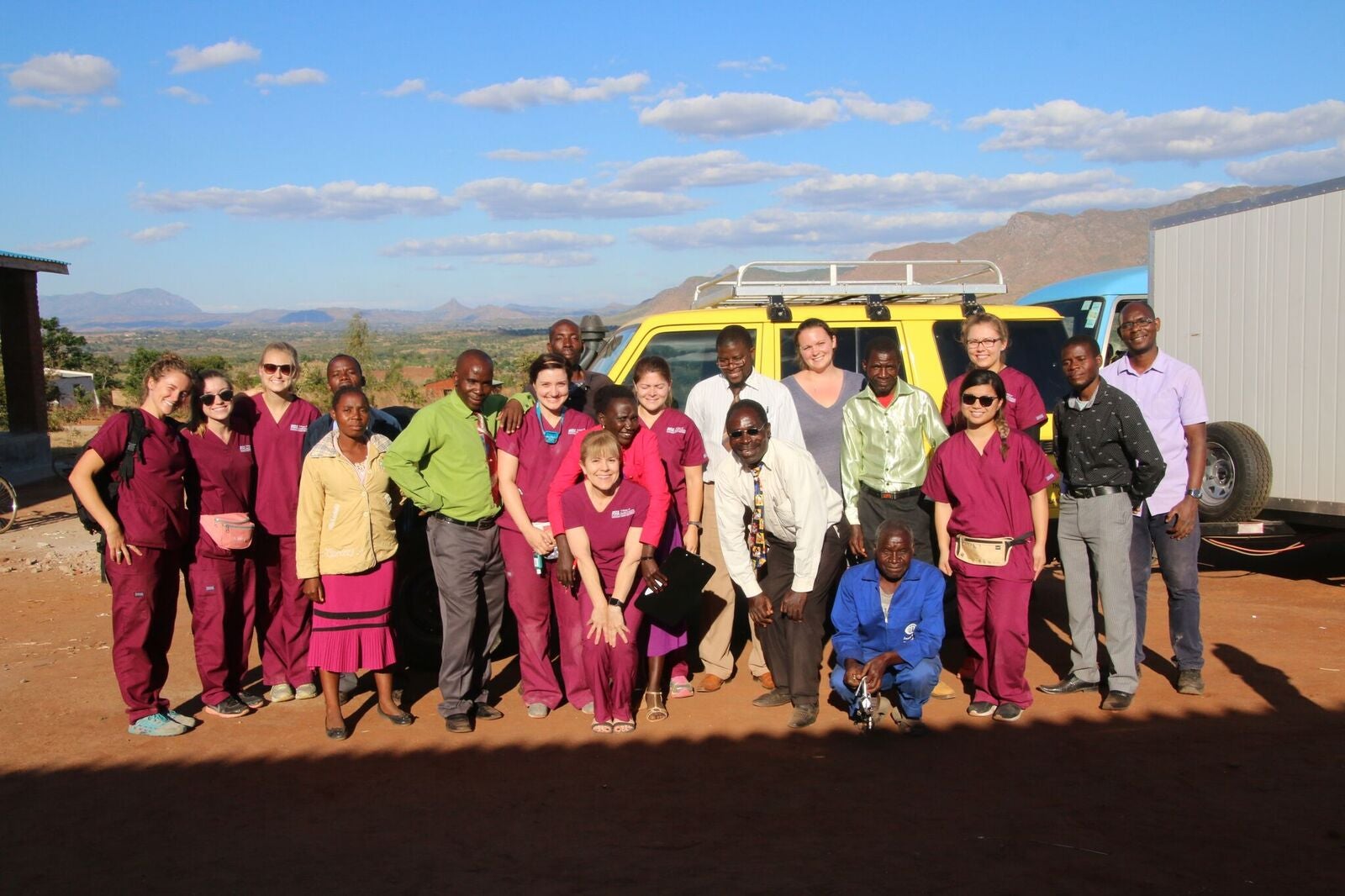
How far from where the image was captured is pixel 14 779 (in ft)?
16.1

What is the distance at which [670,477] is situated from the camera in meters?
5.75

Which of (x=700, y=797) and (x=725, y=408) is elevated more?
(x=725, y=408)

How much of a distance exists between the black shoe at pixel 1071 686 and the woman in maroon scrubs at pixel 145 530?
4476 millimetres

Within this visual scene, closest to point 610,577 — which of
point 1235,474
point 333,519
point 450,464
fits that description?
point 450,464

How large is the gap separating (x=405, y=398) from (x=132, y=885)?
93.8ft

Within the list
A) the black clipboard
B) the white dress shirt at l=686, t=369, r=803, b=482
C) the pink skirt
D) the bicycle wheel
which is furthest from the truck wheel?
the bicycle wheel

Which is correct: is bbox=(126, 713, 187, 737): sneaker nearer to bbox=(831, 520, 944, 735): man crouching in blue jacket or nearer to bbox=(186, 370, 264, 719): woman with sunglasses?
bbox=(186, 370, 264, 719): woman with sunglasses

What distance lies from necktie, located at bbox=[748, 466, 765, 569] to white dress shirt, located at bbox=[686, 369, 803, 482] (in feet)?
0.92

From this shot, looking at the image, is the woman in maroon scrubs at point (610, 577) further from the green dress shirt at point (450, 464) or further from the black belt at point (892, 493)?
the black belt at point (892, 493)

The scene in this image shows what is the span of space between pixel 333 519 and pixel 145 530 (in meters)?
0.89

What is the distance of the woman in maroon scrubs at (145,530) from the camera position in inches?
206

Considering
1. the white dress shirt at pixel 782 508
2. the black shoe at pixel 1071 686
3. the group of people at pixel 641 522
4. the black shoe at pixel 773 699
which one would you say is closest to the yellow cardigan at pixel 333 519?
the group of people at pixel 641 522

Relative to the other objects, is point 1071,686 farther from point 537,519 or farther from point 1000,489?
point 537,519

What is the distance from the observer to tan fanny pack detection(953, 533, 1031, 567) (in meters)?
5.30
